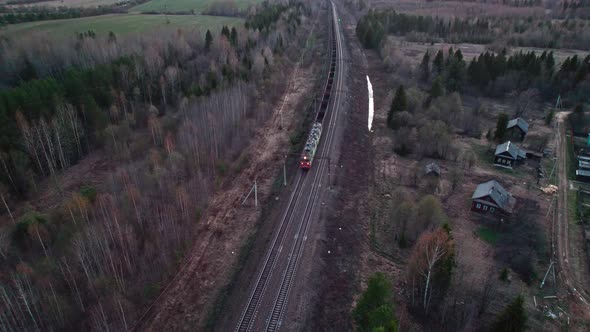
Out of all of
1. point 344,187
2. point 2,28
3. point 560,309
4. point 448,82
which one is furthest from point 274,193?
point 2,28

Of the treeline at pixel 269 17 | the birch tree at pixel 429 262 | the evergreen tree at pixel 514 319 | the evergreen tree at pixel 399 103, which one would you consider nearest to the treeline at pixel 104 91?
the treeline at pixel 269 17

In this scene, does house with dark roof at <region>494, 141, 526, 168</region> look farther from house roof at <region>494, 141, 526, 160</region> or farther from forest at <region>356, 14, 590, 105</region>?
forest at <region>356, 14, 590, 105</region>

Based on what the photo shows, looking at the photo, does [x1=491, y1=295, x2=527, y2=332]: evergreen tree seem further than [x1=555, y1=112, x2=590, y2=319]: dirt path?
No

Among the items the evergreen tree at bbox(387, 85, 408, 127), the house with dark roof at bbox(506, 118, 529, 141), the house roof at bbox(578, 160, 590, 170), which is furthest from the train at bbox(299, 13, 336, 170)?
the house roof at bbox(578, 160, 590, 170)

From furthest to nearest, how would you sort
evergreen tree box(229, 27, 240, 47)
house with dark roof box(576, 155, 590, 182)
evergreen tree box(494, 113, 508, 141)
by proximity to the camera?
evergreen tree box(229, 27, 240, 47) → evergreen tree box(494, 113, 508, 141) → house with dark roof box(576, 155, 590, 182)

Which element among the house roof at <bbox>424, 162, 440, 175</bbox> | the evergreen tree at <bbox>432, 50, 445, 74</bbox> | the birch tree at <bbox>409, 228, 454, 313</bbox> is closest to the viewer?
the birch tree at <bbox>409, 228, 454, 313</bbox>

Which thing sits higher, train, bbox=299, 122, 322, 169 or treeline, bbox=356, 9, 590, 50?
treeline, bbox=356, 9, 590, 50
